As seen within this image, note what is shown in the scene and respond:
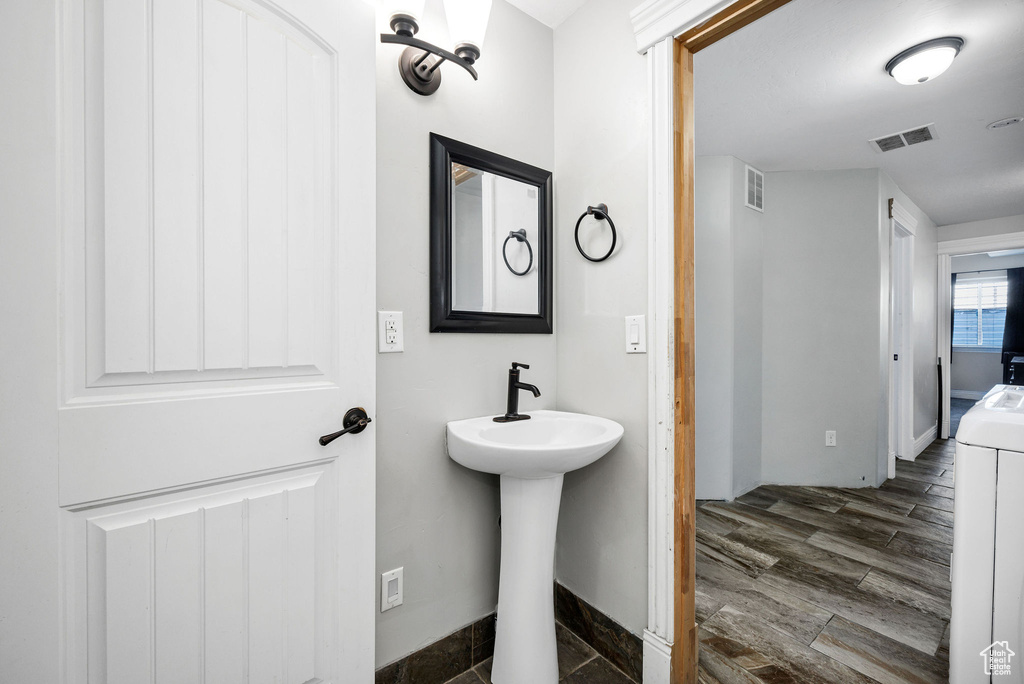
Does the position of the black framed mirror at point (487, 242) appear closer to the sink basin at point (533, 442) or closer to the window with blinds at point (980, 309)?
the sink basin at point (533, 442)

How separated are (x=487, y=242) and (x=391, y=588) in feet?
3.82

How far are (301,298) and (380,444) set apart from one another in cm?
50

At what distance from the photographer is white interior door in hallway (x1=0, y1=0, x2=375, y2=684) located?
81 centimetres

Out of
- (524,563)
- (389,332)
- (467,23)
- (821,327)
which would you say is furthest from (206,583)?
(821,327)

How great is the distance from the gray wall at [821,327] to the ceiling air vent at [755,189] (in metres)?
0.11

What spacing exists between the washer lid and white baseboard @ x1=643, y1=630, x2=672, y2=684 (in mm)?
1011

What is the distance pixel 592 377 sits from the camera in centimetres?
161

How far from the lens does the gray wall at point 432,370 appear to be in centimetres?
133

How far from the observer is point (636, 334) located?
1.44 meters

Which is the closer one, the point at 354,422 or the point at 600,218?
the point at 354,422

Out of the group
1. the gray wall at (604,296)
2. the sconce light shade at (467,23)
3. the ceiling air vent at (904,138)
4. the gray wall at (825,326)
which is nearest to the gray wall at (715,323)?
the gray wall at (825,326)

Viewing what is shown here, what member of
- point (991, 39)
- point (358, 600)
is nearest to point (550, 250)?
point (358, 600)

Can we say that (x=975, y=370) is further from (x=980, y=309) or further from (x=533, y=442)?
(x=533, y=442)

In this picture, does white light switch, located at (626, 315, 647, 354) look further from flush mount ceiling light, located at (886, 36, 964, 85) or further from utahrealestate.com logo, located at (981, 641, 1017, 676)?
flush mount ceiling light, located at (886, 36, 964, 85)
